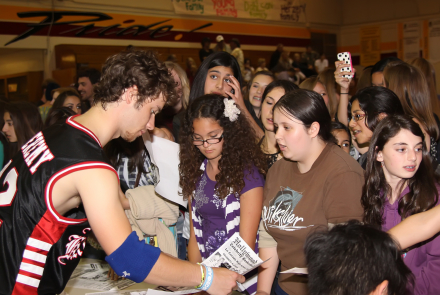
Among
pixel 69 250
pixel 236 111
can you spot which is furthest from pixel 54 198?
pixel 236 111

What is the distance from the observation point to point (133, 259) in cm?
145

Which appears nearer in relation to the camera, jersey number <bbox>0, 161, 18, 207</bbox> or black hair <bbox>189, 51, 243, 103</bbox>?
jersey number <bbox>0, 161, 18, 207</bbox>

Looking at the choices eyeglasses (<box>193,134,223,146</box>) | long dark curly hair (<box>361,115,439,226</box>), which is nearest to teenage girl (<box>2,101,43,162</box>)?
eyeglasses (<box>193,134,223,146</box>)

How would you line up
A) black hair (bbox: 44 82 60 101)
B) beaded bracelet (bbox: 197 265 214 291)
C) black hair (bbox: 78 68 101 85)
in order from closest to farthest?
beaded bracelet (bbox: 197 265 214 291) → black hair (bbox: 78 68 101 85) → black hair (bbox: 44 82 60 101)

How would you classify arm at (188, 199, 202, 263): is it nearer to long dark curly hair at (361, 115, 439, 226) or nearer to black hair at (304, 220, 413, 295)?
long dark curly hair at (361, 115, 439, 226)

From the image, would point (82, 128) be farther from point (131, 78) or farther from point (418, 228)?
point (418, 228)

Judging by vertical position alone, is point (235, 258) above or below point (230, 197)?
below

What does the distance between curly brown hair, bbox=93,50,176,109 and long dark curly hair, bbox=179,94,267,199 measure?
58 centimetres

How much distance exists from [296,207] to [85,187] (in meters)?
0.89

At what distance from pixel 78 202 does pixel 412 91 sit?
7.33 feet

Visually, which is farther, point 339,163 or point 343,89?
point 343,89

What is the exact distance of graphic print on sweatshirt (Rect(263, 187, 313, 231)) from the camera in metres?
1.74

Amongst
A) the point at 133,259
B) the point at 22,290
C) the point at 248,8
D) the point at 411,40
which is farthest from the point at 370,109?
the point at 411,40

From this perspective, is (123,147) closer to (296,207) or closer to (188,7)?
(296,207)
